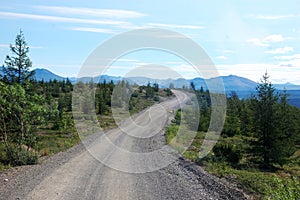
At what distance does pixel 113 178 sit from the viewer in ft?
42.4

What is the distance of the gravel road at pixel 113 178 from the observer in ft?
35.5

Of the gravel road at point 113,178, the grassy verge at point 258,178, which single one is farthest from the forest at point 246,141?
the gravel road at point 113,178

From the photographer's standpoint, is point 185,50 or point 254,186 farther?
point 185,50

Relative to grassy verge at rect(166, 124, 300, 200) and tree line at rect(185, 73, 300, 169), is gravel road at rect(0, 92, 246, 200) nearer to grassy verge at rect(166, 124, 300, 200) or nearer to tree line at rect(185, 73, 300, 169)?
grassy verge at rect(166, 124, 300, 200)

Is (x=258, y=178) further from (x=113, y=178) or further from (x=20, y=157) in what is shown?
(x=20, y=157)

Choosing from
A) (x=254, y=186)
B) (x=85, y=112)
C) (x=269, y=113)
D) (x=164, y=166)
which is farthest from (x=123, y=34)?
(x=85, y=112)

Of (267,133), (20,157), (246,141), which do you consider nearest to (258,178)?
(267,133)

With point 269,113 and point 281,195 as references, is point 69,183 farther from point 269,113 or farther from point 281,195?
point 269,113

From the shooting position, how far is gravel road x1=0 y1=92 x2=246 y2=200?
35.5 feet

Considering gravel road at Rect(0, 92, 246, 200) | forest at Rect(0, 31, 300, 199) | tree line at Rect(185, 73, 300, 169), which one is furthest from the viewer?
tree line at Rect(185, 73, 300, 169)

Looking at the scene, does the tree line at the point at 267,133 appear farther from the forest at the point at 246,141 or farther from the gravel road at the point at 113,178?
the gravel road at the point at 113,178

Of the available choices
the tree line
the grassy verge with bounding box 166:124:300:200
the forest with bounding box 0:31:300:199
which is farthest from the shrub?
the tree line

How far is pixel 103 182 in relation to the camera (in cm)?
1223

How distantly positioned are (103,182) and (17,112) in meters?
6.89
